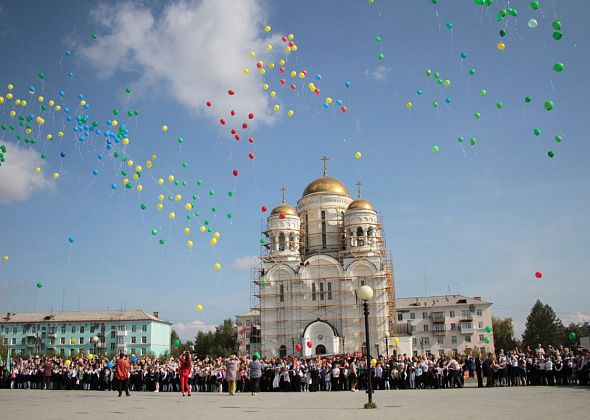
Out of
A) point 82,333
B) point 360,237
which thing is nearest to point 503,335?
point 360,237

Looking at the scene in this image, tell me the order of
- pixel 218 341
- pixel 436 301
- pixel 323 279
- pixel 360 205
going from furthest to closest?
pixel 218 341, pixel 436 301, pixel 360 205, pixel 323 279

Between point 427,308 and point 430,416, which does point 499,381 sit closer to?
point 430,416

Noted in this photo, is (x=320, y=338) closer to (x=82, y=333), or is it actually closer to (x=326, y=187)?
(x=326, y=187)

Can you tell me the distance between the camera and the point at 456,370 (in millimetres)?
24656

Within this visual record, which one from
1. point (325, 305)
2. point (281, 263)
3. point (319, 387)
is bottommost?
point (319, 387)

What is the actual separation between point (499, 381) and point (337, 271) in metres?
31.5

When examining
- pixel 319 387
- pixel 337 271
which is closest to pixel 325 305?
pixel 337 271

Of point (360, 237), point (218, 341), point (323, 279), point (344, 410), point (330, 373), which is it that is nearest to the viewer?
point (344, 410)

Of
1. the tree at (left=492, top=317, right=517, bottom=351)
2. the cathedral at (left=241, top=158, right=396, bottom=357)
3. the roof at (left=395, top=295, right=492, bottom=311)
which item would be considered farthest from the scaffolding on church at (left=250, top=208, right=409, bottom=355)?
the tree at (left=492, top=317, right=517, bottom=351)

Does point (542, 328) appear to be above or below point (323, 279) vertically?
below

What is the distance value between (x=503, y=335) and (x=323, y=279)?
139 ft

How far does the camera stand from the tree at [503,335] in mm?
83750

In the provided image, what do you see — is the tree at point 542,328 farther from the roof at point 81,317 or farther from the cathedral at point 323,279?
the roof at point 81,317

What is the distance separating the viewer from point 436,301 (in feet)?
266
